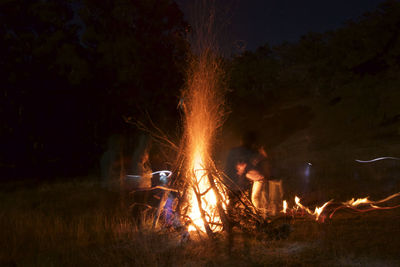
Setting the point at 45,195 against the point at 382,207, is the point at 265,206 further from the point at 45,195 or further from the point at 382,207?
the point at 45,195

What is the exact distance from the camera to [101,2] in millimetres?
12422

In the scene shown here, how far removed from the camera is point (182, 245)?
591 centimetres

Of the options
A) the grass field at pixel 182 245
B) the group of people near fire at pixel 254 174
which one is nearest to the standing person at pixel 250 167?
the group of people near fire at pixel 254 174

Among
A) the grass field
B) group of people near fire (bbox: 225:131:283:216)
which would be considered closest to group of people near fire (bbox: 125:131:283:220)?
group of people near fire (bbox: 225:131:283:216)

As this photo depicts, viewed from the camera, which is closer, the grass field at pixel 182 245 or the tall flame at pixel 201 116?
the grass field at pixel 182 245

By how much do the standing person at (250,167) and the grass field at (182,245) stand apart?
113 cm

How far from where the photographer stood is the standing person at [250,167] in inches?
296

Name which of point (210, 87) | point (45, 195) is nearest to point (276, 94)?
point (45, 195)

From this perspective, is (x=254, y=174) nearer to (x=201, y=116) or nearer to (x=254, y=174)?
(x=254, y=174)

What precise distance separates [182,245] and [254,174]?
2256mm

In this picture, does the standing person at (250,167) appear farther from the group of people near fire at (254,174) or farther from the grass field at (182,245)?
the grass field at (182,245)

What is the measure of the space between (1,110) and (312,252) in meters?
12.9

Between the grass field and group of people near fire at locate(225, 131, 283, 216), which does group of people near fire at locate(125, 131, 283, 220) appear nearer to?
group of people near fire at locate(225, 131, 283, 216)

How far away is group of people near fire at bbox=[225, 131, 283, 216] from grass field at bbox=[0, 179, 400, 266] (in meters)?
1.06
